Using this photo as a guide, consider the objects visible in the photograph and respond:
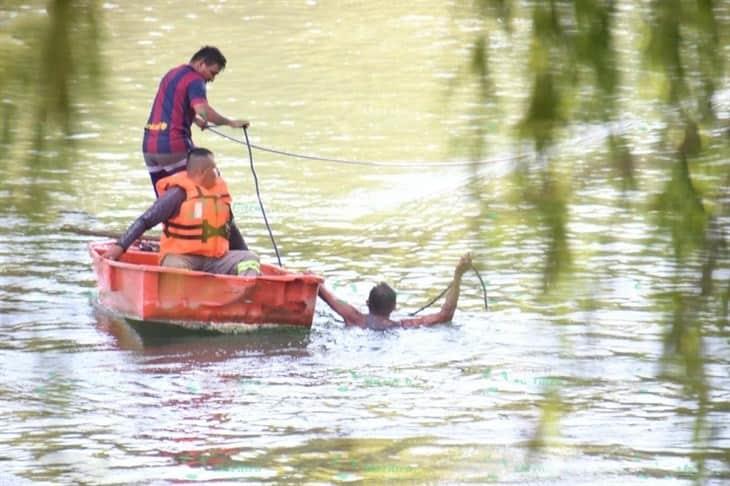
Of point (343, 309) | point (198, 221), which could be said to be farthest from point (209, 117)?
point (343, 309)

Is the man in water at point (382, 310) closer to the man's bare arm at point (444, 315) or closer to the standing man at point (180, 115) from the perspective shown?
the man's bare arm at point (444, 315)

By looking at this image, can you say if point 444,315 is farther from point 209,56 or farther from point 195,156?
point 209,56

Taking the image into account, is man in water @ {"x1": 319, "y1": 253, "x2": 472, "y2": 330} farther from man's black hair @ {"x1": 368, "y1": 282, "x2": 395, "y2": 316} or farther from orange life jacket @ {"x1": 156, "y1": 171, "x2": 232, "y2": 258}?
orange life jacket @ {"x1": 156, "y1": 171, "x2": 232, "y2": 258}

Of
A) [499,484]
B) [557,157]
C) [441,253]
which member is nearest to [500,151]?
[557,157]

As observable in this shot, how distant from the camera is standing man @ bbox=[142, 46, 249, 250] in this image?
38.5ft

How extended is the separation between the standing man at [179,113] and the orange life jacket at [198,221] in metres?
0.44

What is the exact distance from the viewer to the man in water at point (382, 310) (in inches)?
459

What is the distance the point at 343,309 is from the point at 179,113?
1741 millimetres

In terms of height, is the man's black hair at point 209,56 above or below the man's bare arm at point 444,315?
above

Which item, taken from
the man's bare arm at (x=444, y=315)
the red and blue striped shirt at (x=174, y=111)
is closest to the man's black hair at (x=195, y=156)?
the red and blue striped shirt at (x=174, y=111)

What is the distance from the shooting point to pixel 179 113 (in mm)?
12008

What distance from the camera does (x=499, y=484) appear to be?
8617mm

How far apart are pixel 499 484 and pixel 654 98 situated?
566 cm

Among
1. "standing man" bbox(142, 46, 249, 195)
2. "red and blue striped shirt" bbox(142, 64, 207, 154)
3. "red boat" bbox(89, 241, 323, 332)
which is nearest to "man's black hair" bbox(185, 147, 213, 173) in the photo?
"standing man" bbox(142, 46, 249, 195)
